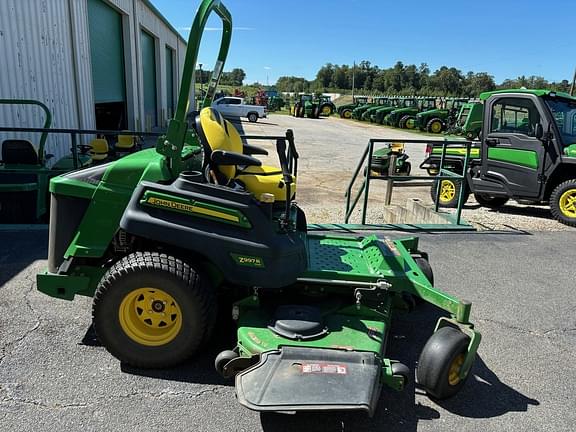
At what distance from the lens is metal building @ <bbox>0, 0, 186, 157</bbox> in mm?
8297

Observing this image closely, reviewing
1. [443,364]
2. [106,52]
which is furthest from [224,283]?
[106,52]

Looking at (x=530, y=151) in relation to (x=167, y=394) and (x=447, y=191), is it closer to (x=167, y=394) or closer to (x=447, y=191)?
(x=447, y=191)

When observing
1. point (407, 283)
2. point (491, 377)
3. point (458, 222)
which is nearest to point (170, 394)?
point (407, 283)

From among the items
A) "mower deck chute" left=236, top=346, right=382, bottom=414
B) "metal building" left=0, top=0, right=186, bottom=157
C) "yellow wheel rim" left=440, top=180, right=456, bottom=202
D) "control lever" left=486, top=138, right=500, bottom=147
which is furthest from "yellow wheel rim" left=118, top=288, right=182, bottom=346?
"yellow wheel rim" left=440, top=180, right=456, bottom=202

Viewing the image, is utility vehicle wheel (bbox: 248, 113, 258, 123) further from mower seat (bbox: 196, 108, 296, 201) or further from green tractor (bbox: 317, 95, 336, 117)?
mower seat (bbox: 196, 108, 296, 201)

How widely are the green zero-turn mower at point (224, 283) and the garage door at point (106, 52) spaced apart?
1125 centimetres

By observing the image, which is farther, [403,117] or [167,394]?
[403,117]

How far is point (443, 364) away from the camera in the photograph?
8.96 ft

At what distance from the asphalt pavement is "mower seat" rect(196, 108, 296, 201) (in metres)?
1.08

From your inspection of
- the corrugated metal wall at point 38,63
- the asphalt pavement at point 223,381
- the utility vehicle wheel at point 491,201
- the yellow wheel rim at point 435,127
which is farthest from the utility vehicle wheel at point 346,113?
the asphalt pavement at point 223,381

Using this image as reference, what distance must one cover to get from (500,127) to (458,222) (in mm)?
2549

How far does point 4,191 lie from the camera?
19.6ft

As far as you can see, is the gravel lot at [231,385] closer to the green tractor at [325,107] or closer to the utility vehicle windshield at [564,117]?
the utility vehicle windshield at [564,117]

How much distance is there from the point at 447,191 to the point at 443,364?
734 cm
